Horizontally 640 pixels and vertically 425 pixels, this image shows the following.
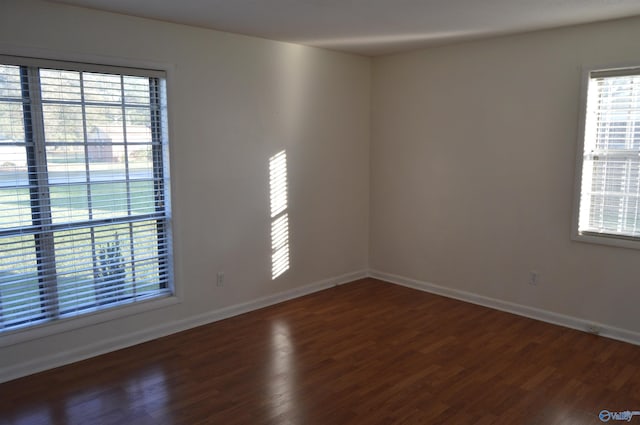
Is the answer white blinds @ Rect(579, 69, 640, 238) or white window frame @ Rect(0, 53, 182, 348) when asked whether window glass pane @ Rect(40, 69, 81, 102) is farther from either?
white blinds @ Rect(579, 69, 640, 238)

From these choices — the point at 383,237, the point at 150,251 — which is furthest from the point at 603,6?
the point at 150,251

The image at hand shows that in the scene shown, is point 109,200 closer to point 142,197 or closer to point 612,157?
point 142,197

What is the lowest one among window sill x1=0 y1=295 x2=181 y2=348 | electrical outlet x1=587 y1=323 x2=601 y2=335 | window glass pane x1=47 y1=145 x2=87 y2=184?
electrical outlet x1=587 y1=323 x2=601 y2=335

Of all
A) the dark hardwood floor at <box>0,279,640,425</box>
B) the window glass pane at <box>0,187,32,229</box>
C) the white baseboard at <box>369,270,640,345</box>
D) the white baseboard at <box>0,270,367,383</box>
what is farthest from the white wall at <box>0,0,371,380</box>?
the window glass pane at <box>0,187,32,229</box>

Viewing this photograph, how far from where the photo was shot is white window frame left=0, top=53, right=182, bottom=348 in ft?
10.5

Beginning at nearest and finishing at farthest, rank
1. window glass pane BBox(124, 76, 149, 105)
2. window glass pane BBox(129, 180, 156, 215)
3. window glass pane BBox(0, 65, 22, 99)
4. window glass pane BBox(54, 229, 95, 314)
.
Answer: window glass pane BBox(0, 65, 22, 99), window glass pane BBox(54, 229, 95, 314), window glass pane BBox(124, 76, 149, 105), window glass pane BBox(129, 180, 156, 215)

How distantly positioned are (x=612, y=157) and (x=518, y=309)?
152 centimetres

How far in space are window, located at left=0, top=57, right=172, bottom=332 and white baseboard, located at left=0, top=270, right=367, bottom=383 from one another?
263mm

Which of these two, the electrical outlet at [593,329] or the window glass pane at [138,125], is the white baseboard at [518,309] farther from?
the window glass pane at [138,125]

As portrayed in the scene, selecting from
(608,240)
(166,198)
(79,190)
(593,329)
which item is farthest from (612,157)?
(79,190)

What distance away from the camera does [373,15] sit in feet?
11.7

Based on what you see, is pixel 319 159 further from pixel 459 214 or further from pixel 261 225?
pixel 459 214

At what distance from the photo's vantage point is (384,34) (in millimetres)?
4215

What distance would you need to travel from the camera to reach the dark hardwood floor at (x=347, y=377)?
287cm
